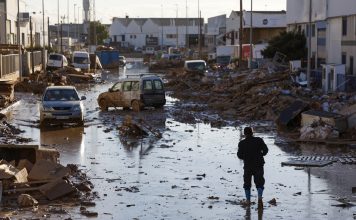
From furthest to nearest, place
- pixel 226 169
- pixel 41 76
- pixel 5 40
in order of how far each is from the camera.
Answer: pixel 5 40 → pixel 41 76 → pixel 226 169

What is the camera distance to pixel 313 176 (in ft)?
66.7

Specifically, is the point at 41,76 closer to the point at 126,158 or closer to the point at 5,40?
the point at 5,40

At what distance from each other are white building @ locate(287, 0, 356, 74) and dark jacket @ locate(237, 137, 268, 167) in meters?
38.9

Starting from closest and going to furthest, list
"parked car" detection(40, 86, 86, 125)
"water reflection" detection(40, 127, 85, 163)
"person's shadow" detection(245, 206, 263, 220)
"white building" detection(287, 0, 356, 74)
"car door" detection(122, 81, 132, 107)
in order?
"person's shadow" detection(245, 206, 263, 220)
"water reflection" detection(40, 127, 85, 163)
"parked car" detection(40, 86, 86, 125)
"car door" detection(122, 81, 132, 107)
"white building" detection(287, 0, 356, 74)

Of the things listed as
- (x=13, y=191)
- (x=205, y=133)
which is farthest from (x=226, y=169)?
(x=205, y=133)

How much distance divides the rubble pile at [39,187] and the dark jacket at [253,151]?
3381 millimetres

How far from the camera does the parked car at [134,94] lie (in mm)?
41000

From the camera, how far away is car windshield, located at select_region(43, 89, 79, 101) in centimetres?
3359

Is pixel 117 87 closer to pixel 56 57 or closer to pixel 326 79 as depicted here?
pixel 326 79

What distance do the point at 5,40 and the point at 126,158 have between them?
67.1 meters

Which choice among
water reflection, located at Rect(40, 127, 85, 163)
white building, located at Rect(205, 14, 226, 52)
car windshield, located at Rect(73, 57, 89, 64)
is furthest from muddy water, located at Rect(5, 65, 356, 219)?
white building, located at Rect(205, 14, 226, 52)

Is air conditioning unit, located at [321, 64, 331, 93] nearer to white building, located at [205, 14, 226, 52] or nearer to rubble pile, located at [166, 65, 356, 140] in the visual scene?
rubble pile, located at [166, 65, 356, 140]

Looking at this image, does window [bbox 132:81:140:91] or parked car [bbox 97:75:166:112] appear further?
parked car [bbox 97:75:166:112]

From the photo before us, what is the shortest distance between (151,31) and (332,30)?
135702 millimetres
